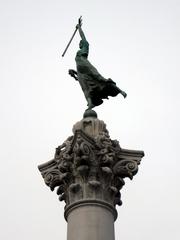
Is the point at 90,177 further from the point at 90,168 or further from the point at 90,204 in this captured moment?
the point at 90,204

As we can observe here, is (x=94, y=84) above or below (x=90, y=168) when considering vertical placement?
above

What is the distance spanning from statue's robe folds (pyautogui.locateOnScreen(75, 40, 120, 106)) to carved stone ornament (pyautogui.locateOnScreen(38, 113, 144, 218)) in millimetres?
2215

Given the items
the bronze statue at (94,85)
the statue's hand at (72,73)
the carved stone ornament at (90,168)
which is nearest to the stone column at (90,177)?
the carved stone ornament at (90,168)

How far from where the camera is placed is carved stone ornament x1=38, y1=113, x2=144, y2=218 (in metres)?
20.1

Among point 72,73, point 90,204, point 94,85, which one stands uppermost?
point 72,73

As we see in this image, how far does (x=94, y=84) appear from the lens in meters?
23.7

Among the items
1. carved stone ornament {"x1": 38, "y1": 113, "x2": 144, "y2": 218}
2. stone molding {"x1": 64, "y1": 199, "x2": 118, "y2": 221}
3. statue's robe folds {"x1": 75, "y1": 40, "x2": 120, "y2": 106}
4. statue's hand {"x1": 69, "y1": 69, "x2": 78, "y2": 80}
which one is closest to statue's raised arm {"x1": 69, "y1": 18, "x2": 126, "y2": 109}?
statue's robe folds {"x1": 75, "y1": 40, "x2": 120, "y2": 106}

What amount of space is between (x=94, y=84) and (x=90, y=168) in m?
4.47

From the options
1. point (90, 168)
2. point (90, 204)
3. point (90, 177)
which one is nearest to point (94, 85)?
point (90, 168)

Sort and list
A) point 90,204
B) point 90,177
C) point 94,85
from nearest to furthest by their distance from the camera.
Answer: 1. point 90,204
2. point 90,177
3. point 94,85

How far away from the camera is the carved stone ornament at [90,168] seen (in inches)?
791

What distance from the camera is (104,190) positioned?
20.2 metres

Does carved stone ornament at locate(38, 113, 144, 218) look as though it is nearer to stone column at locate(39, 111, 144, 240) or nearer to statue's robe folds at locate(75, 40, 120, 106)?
stone column at locate(39, 111, 144, 240)

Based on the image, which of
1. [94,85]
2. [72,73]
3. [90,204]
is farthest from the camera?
[72,73]
